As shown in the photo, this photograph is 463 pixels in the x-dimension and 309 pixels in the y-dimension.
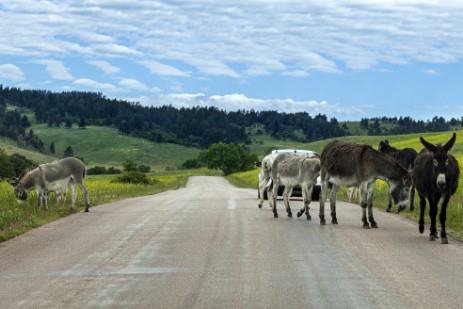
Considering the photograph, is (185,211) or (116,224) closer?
(116,224)

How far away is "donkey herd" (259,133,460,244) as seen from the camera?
14.8m

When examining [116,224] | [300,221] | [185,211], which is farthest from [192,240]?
[185,211]

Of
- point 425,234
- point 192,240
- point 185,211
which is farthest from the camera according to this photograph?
point 185,211

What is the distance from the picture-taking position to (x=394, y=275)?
397 inches

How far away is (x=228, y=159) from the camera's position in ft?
497

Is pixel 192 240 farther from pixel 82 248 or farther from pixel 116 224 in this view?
pixel 116 224

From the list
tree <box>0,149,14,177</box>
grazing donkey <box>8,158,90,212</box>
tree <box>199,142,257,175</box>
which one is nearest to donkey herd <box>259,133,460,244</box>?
grazing donkey <box>8,158,90,212</box>

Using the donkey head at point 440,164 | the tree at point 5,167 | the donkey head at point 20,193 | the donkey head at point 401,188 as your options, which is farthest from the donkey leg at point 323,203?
the tree at point 5,167

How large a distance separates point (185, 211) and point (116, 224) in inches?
185

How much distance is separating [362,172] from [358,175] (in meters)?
0.14

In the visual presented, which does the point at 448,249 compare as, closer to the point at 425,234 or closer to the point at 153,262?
the point at 425,234

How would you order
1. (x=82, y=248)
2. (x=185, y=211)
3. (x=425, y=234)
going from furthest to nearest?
(x=185, y=211), (x=425, y=234), (x=82, y=248)

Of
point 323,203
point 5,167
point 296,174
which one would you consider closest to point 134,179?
point 5,167

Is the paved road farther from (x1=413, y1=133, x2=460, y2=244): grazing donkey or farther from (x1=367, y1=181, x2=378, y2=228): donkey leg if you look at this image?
(x1=413, y1=133, x2=460, y2=244): grazing donkey
